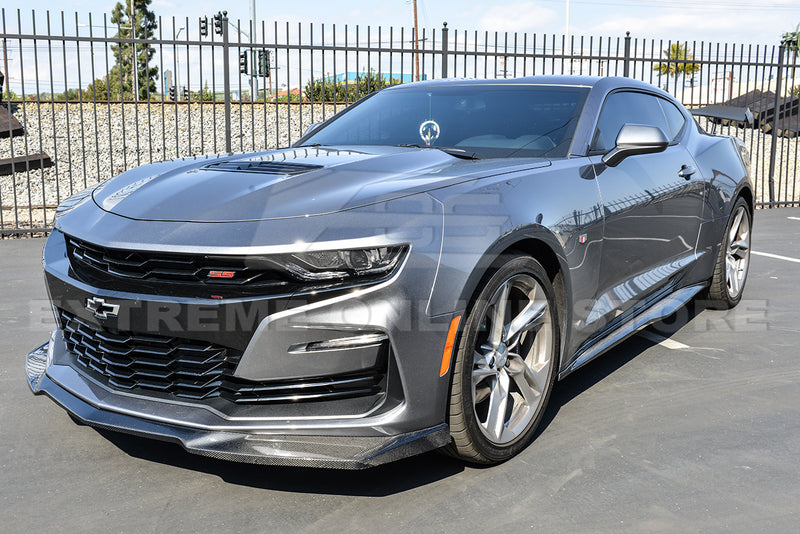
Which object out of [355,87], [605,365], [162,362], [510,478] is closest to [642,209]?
[605,365]

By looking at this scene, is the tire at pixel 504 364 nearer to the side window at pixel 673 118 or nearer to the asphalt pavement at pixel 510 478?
the asphalt pavement at pixel 510 478

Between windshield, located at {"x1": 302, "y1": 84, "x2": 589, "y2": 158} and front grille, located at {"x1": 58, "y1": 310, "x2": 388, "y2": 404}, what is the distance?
1.51 meters

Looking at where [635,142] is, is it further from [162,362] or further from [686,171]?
[162,362]

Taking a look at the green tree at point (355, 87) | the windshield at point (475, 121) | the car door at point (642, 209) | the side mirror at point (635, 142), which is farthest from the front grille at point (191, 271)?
the green tree at point (355, 87)

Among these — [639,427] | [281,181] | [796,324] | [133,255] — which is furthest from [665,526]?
[796,324]

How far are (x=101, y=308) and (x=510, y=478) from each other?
1552 millimetres

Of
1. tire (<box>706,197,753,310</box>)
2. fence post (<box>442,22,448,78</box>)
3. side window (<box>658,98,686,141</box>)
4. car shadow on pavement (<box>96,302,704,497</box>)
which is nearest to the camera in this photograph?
car shadow on pavement (<box>96,302,704,497</box>)

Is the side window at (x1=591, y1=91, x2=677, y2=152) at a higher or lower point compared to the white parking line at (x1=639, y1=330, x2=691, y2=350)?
higher

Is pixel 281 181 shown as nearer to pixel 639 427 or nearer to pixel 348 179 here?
pixel 348 179

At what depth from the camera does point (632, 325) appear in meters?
3.95

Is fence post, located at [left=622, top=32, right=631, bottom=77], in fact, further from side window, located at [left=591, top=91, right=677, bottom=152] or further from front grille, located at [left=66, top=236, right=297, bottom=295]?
front grille, located at [left=66, top=236, right=297, bottom=295]

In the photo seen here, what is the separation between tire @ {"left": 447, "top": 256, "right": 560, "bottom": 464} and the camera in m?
2.65

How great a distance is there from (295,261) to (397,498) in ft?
3.00

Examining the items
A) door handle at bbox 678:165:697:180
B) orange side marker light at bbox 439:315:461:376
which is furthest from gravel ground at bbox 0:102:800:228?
orange side marker light at bbox 439:315:461:376
